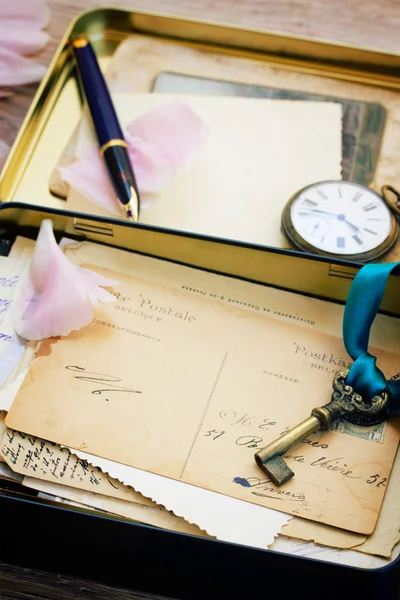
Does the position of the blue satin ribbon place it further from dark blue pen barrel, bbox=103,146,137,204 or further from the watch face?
dark blue pen barrel, bbox=103,146,137,204

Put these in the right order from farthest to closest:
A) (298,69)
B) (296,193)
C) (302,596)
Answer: (298,69) < (296,193) < (302,596)

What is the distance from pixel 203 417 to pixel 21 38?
0.64 m

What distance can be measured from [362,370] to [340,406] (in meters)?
0.04

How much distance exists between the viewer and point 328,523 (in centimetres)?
62

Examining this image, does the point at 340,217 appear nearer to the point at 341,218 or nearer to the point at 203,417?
the point at 341,218

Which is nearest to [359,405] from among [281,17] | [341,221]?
[341,221]

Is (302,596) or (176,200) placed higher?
(176,200)

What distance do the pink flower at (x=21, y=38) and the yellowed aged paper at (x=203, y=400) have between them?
1.34ft

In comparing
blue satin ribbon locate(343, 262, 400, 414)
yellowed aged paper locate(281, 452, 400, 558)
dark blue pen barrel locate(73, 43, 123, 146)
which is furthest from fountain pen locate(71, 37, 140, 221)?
yellowed aged paper locate(281, 452, 400, 558)

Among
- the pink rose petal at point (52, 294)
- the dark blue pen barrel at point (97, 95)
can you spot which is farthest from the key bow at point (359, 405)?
the dark blue pen barrel at point (97, 95)

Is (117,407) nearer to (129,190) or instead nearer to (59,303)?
(59,303)

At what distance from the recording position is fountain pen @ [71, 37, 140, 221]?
2.75 feet

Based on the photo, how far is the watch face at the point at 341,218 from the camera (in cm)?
79

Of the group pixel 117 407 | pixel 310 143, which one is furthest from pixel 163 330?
pixel 310 143
